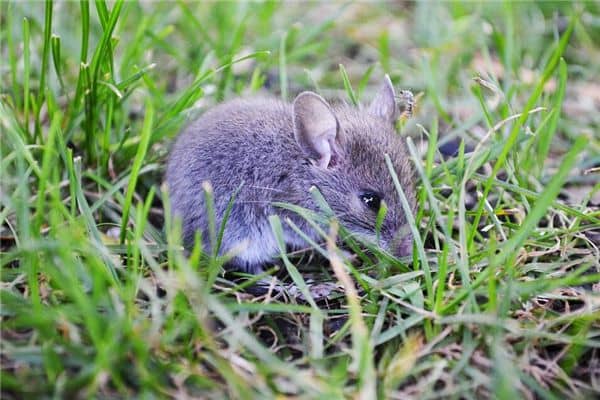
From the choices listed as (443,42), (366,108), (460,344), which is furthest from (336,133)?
(443,42)

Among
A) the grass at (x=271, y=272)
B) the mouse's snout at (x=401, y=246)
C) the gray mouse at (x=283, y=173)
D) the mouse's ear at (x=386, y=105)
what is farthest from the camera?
the mouse's ear at (x=386, y=105)

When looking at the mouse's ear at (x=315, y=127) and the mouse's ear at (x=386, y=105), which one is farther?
the mouse's ear at (x=386, y=105)

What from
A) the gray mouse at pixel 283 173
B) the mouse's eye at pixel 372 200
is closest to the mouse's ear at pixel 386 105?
the gray mouse at pixel 283 173

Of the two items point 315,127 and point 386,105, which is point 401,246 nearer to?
point 315,127

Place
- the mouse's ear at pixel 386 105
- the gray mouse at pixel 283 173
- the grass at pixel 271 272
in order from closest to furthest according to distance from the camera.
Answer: the grass at pixel 271 272
the gray mouse at pixel 283 173
the mouse's ear at pixel 386 105

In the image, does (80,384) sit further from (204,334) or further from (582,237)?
(582,237)

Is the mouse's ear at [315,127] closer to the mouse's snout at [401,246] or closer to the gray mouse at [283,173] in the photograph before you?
the gray mouse at [283,173]

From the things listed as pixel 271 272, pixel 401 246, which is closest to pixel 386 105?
pixel 401 246
